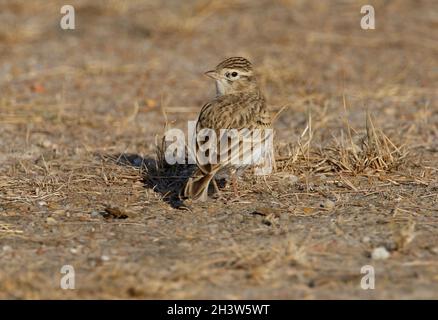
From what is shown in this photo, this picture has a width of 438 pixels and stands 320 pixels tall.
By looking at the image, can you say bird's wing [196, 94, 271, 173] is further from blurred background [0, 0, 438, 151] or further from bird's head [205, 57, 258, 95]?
blurred background [0, 0, 438, 151]

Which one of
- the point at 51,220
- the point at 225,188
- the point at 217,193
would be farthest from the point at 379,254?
the point at 51,220

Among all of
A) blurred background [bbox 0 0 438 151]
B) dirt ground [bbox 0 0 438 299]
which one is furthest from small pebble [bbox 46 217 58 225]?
blurred background [bbox 0 0 438 151]

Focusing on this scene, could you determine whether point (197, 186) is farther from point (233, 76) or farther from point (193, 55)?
point (193, 55)

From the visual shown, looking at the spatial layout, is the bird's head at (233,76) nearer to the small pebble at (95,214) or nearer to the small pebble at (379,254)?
the small pebble at (95,214)

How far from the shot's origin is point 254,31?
12.9m

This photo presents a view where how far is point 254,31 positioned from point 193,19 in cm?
93

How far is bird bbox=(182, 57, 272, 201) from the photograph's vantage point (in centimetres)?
A: 609

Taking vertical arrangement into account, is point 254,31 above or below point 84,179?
above

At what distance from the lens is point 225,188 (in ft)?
22.7

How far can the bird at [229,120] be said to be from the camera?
20.0 ft
